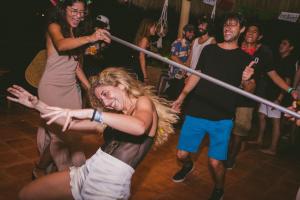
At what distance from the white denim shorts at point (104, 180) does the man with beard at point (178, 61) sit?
386 cm

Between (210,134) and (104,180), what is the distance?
1.64 meters

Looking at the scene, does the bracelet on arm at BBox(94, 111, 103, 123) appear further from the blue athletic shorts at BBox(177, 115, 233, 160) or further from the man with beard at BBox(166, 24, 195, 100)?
the man with beard at BBox(166, 24, 195, 100)

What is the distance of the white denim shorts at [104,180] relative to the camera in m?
1.99

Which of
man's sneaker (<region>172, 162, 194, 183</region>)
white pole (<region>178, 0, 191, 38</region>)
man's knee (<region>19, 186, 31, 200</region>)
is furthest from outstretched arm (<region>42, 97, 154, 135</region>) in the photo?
white pole (<region>178, 0, 191, 38</region>)

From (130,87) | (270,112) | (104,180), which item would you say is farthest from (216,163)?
(270,112)

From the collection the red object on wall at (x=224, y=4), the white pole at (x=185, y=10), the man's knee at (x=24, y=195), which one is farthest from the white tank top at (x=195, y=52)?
the man's knee at (x=24, y=195)

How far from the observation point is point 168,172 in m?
4.00

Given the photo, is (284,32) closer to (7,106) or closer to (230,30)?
(230,30)

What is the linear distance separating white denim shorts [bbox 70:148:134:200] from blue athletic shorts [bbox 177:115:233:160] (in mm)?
1430

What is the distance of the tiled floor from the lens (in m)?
3.45

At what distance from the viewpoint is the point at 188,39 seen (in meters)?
6.35

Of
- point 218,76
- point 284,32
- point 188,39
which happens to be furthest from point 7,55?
point 284,32

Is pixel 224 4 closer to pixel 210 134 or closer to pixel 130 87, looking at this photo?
pixel 210 134

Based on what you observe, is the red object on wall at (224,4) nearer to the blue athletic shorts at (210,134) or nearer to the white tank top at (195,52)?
the white tank top at (195,52)
